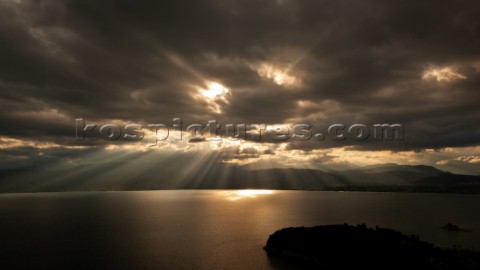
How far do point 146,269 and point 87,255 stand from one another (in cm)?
2931

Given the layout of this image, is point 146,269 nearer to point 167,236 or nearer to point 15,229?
point 167,236

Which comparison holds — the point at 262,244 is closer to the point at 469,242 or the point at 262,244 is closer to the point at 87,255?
the point at 87,255

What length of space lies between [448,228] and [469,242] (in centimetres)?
3576

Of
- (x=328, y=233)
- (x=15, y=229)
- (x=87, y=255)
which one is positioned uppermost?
(x=328, y=233)

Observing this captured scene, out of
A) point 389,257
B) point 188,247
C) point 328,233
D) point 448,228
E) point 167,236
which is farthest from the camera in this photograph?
point 448,228

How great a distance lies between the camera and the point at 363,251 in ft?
252

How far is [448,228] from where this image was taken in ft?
490

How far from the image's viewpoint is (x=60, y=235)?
444ft

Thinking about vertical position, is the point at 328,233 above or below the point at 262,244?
above

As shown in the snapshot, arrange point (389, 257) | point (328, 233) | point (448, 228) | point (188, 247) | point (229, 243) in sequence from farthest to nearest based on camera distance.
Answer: point (448, 228), point (229, 243), point (188, 247), point (328, 233), point (389, 257)

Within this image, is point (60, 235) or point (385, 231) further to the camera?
point (60, 235)

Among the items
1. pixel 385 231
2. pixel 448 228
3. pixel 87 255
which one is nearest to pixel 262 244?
pixel 385 231

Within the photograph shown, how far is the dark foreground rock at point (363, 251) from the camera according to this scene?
71312 mm

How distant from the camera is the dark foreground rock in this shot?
234 ft
